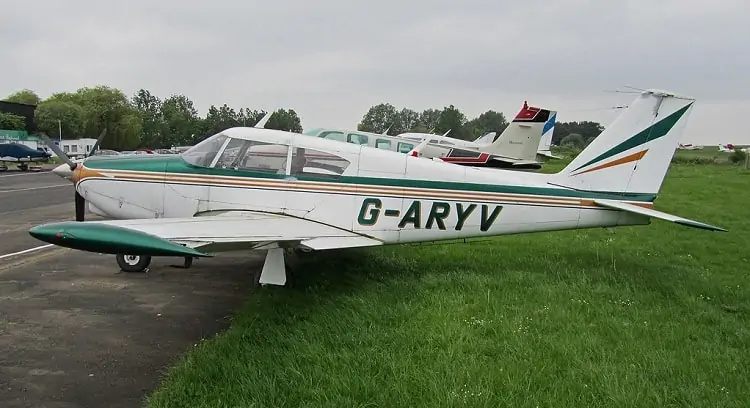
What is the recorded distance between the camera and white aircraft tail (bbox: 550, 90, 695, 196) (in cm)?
707

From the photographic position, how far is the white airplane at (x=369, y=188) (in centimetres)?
652

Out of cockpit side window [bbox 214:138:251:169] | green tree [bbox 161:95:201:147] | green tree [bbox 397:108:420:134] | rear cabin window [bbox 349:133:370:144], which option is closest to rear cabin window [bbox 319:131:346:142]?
rear cabin window [bbox 349:133:370:144]

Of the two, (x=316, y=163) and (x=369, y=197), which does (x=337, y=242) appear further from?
(x=316, y=163)

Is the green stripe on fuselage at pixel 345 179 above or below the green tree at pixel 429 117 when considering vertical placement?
below

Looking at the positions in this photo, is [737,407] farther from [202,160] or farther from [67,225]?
[202,160]

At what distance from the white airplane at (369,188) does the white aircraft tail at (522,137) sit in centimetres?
1615

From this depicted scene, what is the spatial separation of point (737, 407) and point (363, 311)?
313 cm

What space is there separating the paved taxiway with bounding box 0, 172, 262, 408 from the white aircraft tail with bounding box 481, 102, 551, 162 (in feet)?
53.9

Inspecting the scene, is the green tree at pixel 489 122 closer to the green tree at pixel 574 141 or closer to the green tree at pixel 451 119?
the green tree at pixel 451 119

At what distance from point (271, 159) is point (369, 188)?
1.27m

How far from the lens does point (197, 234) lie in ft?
17.9

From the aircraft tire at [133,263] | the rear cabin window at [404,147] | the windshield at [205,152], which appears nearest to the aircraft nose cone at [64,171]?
the aircraft tire at [133,263]

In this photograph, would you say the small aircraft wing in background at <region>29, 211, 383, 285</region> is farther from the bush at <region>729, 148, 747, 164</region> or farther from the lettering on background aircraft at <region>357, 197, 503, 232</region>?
the bush at <region>729, 148, 747, 164</region>

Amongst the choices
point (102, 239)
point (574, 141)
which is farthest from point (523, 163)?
point (574, 141)
